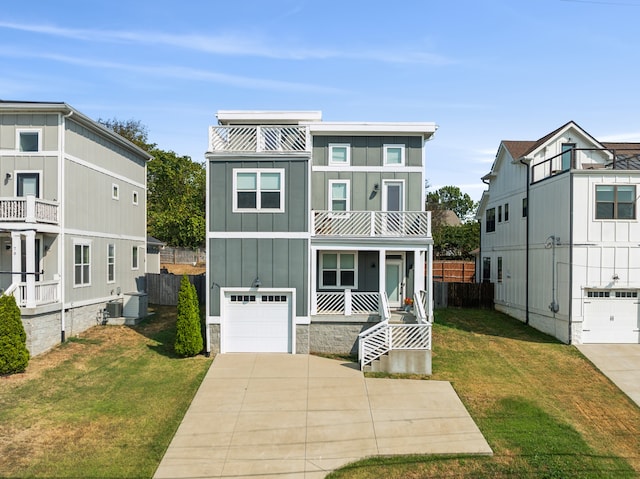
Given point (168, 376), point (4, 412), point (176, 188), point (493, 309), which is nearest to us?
point (4, 412)

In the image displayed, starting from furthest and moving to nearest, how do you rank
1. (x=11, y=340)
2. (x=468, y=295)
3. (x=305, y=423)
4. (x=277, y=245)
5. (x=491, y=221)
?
(x=491, y=221)
(x=468, y=295)
(x=277, y=245)
(x=11, y=340)
(x=305, y=423)

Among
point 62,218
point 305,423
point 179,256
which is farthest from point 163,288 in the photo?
point 179,256

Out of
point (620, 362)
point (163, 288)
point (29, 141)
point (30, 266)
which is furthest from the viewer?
point (163, 288)

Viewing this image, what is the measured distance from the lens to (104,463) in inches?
354

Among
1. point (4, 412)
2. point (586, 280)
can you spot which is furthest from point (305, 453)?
point (586, 280)

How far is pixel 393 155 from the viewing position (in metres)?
18.7

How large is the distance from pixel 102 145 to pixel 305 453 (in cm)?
1524

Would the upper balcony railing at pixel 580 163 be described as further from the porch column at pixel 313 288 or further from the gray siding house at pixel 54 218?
the gray siding house at pixel 54 218

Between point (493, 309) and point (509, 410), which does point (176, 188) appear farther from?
point (509, 410)

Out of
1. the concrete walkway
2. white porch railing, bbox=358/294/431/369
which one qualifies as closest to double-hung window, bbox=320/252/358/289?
white porch railing, bbox=358/294/431/369

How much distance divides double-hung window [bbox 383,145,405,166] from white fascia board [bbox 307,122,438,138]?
59 cm

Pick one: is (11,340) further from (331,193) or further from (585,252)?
(585,252)

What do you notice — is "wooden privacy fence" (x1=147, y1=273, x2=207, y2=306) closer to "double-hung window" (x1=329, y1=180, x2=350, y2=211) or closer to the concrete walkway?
"double-hung window" (x1=329, y1=180, x2=350, y2=211)

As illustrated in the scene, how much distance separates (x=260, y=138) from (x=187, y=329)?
6.50m
